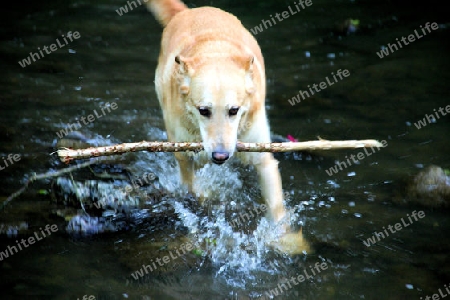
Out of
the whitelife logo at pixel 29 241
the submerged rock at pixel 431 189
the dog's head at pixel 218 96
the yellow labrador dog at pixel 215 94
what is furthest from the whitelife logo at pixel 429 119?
the whitelife logo at pixel 29 241

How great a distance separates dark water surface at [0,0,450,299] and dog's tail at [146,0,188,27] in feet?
3.98

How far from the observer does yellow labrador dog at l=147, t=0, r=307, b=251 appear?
14.1ft

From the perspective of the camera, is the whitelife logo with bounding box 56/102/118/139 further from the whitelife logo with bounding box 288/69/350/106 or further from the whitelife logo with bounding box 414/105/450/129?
the whitelife logo with bounding box 414/105/450/129

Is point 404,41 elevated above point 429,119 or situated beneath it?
situated beneath

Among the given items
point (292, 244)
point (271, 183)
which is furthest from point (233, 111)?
point (292, 244)

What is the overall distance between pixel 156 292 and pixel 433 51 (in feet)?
19.5

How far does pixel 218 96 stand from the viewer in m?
4.29

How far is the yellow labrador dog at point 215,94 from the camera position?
430 centimetres

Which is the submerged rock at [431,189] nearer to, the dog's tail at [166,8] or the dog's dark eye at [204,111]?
the dog's dark eye at [204,111]

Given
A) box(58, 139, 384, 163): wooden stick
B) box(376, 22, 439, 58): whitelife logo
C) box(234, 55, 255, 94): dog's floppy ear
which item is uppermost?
box(234, 55, 255, 94): dog's floppy ear

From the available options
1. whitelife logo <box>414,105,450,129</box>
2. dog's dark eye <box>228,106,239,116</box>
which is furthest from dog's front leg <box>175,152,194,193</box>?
whitelife logo <box>414,105,450,129</box>

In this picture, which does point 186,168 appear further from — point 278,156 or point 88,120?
point 88,120

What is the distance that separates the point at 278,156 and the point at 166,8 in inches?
84.3

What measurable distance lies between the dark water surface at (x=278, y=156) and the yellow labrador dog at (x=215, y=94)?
0.56 metres
